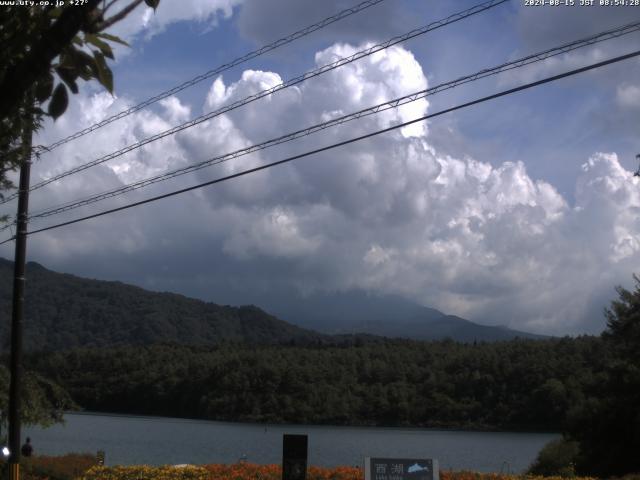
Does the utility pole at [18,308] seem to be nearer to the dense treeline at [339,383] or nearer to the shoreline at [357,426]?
the shoreline at [357,426]

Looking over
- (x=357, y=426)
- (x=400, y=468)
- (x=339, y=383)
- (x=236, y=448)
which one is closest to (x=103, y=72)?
(x=400, y=468)

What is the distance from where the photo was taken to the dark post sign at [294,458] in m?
14.5

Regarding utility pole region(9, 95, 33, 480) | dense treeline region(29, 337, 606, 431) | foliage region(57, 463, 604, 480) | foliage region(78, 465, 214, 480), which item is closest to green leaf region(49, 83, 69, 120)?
utility pole region(9, 95, 33, 480)

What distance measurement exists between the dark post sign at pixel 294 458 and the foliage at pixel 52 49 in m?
10.5

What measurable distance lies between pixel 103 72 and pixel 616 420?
27.8 metres

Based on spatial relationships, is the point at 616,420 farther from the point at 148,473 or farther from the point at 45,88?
the point at 45,88

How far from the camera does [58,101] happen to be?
4.64 metres

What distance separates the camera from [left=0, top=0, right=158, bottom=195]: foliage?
167 inches

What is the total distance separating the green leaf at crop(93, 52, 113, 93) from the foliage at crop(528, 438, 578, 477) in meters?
21.7

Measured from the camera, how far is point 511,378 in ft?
258

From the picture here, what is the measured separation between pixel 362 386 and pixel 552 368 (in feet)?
86.1

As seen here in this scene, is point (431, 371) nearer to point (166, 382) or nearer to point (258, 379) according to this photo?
point (258, 379)

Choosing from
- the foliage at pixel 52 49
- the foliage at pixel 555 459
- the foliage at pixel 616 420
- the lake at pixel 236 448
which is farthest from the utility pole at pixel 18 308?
the foliage at pixel 616 420

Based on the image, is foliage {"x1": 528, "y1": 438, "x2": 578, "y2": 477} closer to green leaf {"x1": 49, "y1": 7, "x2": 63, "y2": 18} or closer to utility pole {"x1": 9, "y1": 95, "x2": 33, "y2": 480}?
utility pole {"x1": 9, "y1": 95, "x2": 33, "y2": 480}
